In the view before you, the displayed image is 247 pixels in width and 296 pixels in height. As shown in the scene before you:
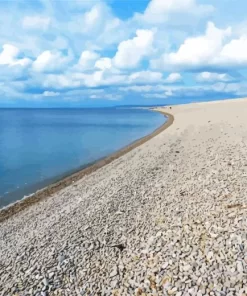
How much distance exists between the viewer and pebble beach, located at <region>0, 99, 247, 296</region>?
686 centimetres

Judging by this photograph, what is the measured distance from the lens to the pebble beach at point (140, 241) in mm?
6855

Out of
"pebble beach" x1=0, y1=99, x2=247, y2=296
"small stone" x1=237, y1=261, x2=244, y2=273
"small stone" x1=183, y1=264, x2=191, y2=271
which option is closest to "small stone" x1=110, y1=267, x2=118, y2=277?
"pebble beach" x1=0, y1=99, x2=247, y2=296

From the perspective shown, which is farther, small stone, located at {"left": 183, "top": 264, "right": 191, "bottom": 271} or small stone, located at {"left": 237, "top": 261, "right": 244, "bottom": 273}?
small stone, located at {"left": 183, "top": 264, "right": 191, "bottom": 271}

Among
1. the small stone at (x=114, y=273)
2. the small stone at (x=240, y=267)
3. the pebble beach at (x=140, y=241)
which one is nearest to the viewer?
the small stone at (x=240, y=267)

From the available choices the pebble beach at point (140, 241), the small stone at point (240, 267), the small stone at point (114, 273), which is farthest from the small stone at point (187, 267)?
the small stone at point (114, 273)

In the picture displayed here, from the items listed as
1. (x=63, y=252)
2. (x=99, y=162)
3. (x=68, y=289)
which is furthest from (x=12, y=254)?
(x=99, y=162)

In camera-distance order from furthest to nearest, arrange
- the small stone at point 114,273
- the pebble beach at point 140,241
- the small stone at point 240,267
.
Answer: the small stone at point 114,273 < the pebble beach at point 140,241 < the small stone at point 240,267

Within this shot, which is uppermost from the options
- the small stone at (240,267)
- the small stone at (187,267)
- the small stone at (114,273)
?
the small stone at (240,267)

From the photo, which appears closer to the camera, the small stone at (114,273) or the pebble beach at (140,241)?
the pebble beach at (140,241)

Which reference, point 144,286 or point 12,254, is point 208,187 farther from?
point 12,254

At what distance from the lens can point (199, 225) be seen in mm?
8664

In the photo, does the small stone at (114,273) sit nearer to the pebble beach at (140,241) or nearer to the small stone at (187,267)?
the pebble beach at (140,241)

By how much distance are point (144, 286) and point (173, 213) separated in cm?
346

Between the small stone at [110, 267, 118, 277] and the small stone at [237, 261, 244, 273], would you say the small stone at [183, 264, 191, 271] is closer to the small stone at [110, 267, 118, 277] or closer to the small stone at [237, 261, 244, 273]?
the small stone at [237, 261, 244, 273]
